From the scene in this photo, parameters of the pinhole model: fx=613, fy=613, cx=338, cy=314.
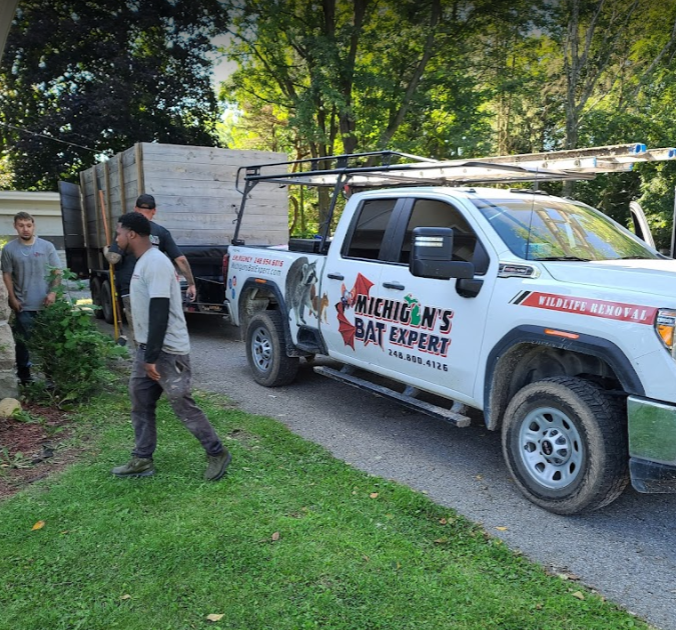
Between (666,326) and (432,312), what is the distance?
1698 mm

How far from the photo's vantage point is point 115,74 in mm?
20172

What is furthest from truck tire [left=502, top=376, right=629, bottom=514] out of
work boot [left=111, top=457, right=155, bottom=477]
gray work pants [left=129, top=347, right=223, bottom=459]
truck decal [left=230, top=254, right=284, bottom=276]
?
truck decal [left=230, top=254, right=284, bottom=276]

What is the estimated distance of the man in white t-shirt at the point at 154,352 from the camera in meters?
3.94

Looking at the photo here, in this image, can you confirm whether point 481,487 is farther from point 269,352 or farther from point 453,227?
point 269,352

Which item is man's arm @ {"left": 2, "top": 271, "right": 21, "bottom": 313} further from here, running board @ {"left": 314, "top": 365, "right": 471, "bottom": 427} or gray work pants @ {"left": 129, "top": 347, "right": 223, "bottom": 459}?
running board @ {"left": 314, "top": 365, "right": 471, "bottom": 427}

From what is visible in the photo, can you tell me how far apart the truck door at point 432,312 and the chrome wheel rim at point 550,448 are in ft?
1.79

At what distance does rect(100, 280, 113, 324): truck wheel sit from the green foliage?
431 inches

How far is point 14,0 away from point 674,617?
7.83 metres

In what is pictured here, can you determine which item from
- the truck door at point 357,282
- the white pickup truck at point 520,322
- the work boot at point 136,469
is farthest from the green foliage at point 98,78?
the work boot at point 136,469

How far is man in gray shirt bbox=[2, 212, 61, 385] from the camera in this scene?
20.1 feet

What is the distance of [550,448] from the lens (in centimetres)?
389

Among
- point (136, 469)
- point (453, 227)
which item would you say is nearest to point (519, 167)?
point (453, 227)

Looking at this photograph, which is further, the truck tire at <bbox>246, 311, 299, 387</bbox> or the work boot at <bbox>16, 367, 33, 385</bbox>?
the truck tire at <bbox>246, 311, 299, 387</bbox>

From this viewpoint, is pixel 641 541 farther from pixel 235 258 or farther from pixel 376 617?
pixel 235 258
